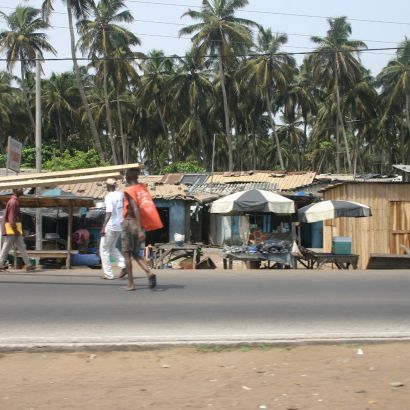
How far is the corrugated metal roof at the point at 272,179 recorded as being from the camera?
28.6 meters

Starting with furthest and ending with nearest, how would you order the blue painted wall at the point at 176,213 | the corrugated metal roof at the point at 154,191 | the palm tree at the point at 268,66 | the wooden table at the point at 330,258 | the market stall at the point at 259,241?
the palm tree at the point at 268,66 → the blue painted wall at the point at 176,213 → the corrugated metal roof at the point at 154,191 → the wooden table at the point at 330,258 → the market stall at the point at 259,241

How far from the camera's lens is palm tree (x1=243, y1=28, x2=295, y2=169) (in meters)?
44.3

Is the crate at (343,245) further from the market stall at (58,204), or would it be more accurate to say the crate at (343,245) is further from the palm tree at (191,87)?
the palm tree at (191,87)

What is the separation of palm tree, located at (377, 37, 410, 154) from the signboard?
41215 mm

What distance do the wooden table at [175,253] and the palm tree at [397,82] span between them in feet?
124

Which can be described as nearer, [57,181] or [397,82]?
[57,181]

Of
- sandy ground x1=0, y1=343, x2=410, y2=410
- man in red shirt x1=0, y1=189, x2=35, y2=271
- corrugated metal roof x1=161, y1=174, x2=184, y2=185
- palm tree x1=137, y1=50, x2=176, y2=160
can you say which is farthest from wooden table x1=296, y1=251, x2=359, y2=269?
palm tree x1=137, y1=50, x2=176, y2=160

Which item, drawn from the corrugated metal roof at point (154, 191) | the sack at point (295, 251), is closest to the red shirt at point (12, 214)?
A: the sack at point (295, 251)

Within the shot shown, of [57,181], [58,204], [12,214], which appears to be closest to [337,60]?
[58,204]

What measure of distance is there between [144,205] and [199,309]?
6.02 feet

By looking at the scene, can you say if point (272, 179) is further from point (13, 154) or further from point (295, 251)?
point (13, 154)

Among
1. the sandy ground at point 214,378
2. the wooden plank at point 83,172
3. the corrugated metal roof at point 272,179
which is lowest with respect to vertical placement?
the sandy ground at point 214,378

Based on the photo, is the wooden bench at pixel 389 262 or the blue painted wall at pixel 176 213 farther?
the blue painted wall at pixel 176 213

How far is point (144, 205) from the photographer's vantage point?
873cm
